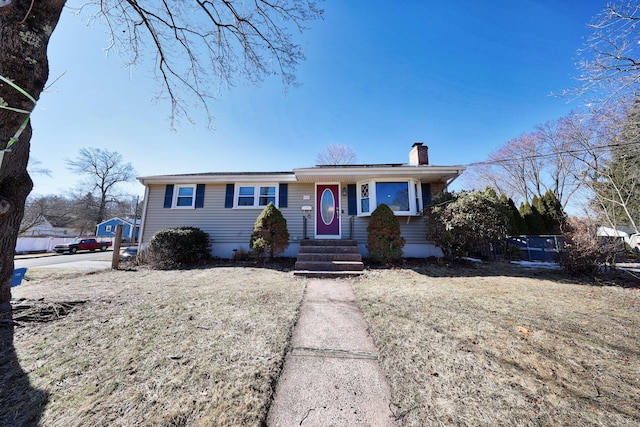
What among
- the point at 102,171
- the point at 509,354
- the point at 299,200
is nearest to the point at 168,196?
the point at 299,200

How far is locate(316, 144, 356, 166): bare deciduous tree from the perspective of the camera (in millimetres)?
22984

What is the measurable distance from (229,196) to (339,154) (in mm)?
16154

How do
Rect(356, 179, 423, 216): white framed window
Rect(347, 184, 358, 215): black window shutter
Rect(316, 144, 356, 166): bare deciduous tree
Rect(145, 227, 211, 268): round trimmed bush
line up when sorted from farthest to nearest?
Rect(316, 144, 356, 166): bare deciduous tree < Rect(347, 184, 358, 215): black window shutter < Rect(356, 179, 423, 216): white framed window < Rect(145, 227, 211, 268): round trimmed bush

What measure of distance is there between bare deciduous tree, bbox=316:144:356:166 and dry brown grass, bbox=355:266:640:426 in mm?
19991

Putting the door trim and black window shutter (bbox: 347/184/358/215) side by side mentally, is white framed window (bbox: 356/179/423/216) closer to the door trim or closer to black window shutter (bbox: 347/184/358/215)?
black window shutter (bbox: 347/184/358/215)

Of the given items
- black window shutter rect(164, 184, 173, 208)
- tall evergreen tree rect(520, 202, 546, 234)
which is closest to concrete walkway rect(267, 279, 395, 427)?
black window shutter rect(164, 184, 173, 208)

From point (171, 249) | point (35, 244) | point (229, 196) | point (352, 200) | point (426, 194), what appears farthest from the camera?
point (35, 244)

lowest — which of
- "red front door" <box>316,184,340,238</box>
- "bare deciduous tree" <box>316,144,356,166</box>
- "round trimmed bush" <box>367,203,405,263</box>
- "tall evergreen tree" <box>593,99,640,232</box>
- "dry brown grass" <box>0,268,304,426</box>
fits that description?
"dry brown grass" <box>0,268,304,426</box>

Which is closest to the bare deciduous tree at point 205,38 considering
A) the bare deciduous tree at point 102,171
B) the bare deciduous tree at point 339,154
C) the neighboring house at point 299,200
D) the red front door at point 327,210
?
the neighboring house at point 299,200

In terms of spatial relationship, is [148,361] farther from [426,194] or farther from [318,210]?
[426,194]

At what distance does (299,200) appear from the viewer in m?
9.15

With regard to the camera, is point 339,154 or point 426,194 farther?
point 339,154

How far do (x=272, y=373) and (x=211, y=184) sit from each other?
896 centimetres

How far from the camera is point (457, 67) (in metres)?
8.27
